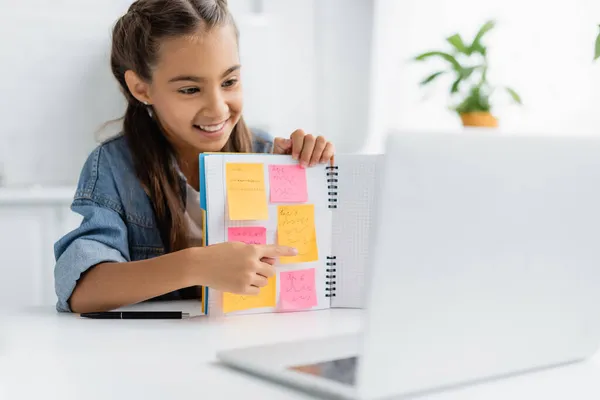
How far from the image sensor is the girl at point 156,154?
1250 millimetres

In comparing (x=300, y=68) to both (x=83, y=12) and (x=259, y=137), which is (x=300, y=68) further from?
(x=259, y=137)

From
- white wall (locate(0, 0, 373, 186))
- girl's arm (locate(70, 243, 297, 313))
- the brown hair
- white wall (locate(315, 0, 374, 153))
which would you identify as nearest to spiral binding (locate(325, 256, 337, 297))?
girl's arm (locate(70, 243, 297, 313))

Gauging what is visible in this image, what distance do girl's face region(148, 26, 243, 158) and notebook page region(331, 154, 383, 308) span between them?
329 mm

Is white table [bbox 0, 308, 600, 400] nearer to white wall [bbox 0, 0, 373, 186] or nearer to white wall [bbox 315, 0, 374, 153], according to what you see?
white wall [bbox 0, 0, 373, 186]

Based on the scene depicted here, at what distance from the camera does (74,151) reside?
3277 mm

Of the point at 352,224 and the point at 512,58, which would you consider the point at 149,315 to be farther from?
the point at 512,58

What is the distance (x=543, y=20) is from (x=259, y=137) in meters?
1.47

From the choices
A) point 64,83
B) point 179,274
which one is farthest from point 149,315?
point 64,83

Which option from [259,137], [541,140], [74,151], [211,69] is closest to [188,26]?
[211,69]

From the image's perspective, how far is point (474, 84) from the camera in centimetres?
281

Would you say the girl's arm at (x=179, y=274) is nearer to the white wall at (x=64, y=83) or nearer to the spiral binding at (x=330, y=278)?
the spiral binding at (x=330, y=278)

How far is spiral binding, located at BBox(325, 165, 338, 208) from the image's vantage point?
1.27 m

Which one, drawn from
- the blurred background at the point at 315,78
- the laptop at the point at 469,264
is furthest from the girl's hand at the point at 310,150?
the blurred background at the point at 315,78

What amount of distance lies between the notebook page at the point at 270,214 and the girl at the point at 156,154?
38 mm
